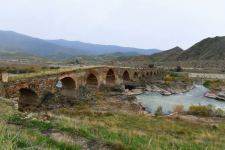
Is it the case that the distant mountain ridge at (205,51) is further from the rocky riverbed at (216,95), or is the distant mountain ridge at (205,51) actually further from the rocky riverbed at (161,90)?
the rocky riverbed at (216,95)

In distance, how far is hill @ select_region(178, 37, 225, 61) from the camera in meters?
126

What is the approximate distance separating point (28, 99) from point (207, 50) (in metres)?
120

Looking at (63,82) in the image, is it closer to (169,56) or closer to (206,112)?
(206,112)

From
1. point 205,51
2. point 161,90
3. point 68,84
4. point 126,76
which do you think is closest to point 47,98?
point 68,84

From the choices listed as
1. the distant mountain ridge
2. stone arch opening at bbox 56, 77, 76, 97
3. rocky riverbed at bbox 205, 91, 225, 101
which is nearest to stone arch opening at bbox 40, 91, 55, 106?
stone arch opening at bbox 56, 77, 76, 97

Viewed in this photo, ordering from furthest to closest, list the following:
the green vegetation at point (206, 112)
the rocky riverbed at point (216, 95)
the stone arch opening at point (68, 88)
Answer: the rocky riverbed at point (216, 95) → the stone arch opening at point (68, 88) → the green vegetation at point (206, 112)

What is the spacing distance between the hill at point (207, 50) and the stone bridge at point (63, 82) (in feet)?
239

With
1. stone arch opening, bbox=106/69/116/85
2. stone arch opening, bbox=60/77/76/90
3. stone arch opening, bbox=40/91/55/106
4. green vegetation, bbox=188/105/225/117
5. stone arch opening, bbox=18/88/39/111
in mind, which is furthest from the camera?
stone arch opening, bbox=106/69/116/85

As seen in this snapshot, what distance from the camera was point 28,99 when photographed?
83.4 ft

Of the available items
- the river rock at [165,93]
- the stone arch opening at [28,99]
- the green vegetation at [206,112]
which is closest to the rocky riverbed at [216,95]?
the river rock at [165,93]

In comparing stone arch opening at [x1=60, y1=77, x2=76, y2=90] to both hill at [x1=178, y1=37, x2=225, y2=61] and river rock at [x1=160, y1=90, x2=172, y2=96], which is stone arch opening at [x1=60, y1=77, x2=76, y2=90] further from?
hill at [x1=178, y1=37, x2=225, y2=61]

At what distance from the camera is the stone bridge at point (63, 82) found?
22.1 metres

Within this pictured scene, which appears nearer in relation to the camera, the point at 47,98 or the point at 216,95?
the point at 47,98

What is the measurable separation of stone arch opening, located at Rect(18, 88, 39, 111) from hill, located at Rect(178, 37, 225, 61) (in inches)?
4102
